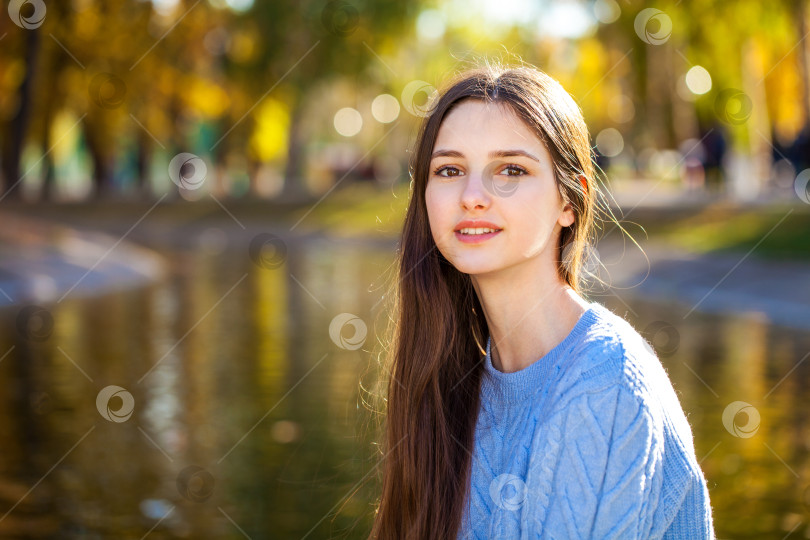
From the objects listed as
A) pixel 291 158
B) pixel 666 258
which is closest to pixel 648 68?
pixel 291 158

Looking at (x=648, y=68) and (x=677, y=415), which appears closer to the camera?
(x=677, y=415)

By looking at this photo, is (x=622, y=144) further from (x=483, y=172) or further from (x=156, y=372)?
(x=483, y=172)

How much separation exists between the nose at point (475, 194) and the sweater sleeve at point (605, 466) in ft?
2.06

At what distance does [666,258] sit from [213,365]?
10.6 metres

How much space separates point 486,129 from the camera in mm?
2719

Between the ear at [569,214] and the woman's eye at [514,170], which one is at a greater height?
the woman's eye at [514,170]

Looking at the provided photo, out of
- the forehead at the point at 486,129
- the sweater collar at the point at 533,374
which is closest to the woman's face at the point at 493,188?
the forehead at the point at 486,129

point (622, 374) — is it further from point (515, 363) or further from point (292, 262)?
point (292, 262)

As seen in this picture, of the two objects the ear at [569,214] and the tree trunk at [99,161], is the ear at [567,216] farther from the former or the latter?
the tree trunk at [99,161]

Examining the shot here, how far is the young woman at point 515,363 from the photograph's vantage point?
227cm

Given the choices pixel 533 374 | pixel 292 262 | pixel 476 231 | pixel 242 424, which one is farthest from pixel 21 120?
pixel 533 374

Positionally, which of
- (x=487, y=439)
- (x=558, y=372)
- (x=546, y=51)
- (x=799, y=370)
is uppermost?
(x=546, y=51)

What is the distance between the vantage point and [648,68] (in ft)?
125

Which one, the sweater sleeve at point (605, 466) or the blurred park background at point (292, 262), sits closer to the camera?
the sweater sleeve at point (605, 466)
